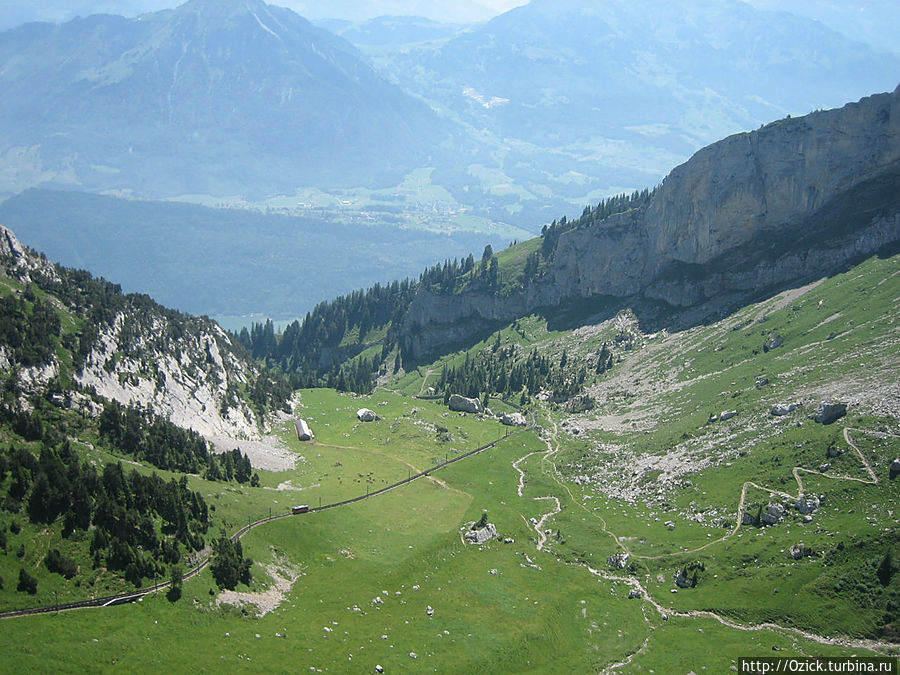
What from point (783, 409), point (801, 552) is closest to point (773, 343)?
point (783, 409)

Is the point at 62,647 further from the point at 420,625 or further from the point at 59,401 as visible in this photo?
the point at 59,401

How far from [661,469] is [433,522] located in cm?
4239

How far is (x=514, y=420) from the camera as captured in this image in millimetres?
176875

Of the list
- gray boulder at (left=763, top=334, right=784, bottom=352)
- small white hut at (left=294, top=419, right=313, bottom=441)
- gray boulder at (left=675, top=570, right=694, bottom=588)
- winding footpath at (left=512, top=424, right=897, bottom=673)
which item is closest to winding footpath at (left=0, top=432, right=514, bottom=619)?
winding footpath at (left=512, top=424, right=897, bottom=673)

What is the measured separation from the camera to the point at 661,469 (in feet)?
411

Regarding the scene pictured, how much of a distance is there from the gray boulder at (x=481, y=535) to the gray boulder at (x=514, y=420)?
68086 millimetres

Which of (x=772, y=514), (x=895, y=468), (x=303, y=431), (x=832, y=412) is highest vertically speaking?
(x=832, y=412)

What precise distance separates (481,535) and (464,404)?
85.3 metres

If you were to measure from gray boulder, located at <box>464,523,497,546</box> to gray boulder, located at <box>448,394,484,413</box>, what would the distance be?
81.1 m

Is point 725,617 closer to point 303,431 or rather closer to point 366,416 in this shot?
point 303,431

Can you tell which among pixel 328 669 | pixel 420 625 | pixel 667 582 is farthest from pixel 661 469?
pixel 328 669

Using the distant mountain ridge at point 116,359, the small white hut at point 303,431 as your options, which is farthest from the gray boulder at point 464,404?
the distant mountain ridge at point 116,359

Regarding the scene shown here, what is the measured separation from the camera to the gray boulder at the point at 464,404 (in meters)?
189

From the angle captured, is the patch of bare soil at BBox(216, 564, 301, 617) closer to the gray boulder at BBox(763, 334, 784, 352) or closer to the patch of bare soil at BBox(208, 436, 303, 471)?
the patch of bare soil at BBox(208, 436, 303, 471)
